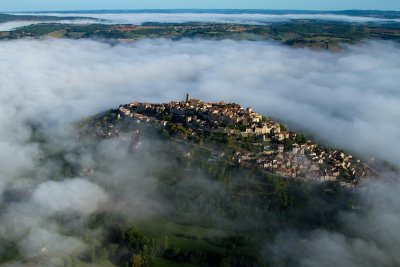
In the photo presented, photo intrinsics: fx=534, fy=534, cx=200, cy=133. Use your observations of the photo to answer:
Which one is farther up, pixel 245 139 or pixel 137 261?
pixel 245 139

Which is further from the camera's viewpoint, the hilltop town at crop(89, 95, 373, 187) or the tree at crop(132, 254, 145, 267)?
the hilltop town at crop(89, 95, 373, 187)

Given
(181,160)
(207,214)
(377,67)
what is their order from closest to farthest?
(207,214), (181,160), (377,67)

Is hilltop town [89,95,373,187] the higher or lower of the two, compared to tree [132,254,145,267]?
higher

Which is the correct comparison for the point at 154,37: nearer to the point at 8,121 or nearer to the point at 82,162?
the point at 8,121

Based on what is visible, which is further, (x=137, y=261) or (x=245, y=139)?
(x=245, y=139)

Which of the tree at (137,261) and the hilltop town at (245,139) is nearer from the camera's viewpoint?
the tree at (137,261)

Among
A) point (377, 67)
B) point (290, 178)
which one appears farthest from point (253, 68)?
point (290, 178)

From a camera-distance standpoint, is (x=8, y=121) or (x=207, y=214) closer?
(x=207, y=214)

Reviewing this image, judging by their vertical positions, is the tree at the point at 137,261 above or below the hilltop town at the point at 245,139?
below
